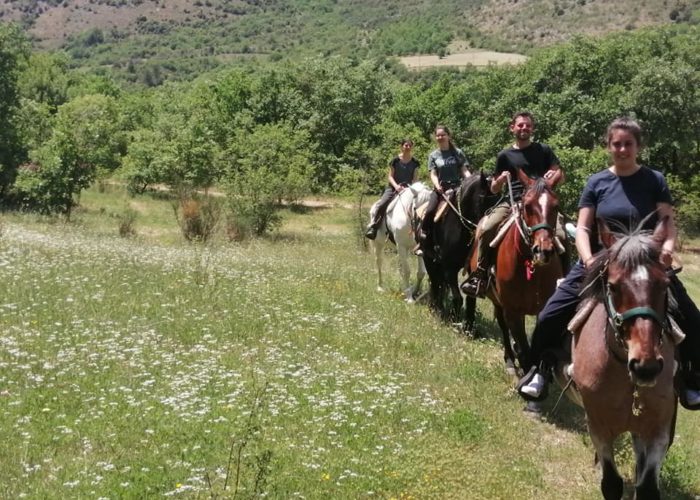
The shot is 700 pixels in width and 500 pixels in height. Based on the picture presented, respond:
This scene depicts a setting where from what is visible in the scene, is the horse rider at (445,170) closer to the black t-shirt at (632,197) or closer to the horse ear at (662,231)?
the black t-shirt at (632,197)

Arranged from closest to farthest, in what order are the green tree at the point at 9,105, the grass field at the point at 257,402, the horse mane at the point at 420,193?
the grass field at the point at 257,402 → the horse mane at the point at 420,193 → the green tree at the point at 9,105

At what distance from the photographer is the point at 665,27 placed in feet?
199

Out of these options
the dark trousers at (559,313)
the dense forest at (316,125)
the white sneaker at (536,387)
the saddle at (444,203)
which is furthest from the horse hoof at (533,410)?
the dense forest at (316,125)

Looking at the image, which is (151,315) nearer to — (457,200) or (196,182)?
(457,200)

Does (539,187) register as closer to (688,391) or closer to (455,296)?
(688,391)

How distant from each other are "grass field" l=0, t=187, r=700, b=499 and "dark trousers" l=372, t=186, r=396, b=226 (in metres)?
2.13

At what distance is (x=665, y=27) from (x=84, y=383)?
65821mm

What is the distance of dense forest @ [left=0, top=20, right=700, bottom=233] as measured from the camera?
27266mm

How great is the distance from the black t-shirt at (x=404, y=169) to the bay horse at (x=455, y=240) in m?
2.10

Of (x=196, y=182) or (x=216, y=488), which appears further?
(x=196, y=182)

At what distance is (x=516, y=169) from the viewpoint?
7766mm

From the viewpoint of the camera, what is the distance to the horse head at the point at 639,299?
13.3 ft

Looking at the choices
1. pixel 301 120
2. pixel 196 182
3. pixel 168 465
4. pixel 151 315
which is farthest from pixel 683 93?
pixel 168 465

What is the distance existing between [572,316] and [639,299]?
5.18 ft
